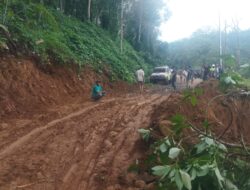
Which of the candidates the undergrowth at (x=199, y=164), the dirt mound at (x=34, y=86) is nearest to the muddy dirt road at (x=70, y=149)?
the dirt mound at (x=34, y=86)

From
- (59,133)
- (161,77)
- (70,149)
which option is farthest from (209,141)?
(161,77)

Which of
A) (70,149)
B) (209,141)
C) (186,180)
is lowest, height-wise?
(70,149)

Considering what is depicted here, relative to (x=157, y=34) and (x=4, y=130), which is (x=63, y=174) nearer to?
(x=4, y=130)

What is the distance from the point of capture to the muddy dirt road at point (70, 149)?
751 cm

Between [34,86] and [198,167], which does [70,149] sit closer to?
[198,167]

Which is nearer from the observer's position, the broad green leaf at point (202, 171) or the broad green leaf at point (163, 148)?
the broad green leaf at point (202, 171)

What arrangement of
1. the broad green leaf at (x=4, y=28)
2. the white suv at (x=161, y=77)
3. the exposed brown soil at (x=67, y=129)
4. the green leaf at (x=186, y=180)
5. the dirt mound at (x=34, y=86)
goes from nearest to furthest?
the green leaf at (x=186, y=180)
the exposed brown soil at (x=67, y=129)
the dirt mound at (x=34, y=86)
the broad green leaf at (x=4, y=28)
the white suv at (x=161, y=77)

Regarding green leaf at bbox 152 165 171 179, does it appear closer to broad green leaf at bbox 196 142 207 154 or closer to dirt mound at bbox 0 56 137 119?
broad green leaf at bbox 196 142 207 154

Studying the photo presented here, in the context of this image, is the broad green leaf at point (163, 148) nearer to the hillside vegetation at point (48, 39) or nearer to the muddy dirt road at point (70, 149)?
the muddy dirt road at point (70, 149)

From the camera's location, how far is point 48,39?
65.0ft

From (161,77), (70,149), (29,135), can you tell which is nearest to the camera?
(70,149)

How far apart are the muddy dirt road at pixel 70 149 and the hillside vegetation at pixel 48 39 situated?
4.82 m

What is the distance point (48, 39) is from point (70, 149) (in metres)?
11.4

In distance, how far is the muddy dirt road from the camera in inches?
296
